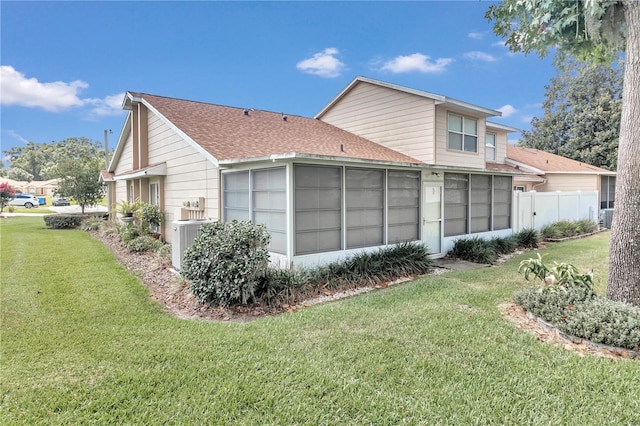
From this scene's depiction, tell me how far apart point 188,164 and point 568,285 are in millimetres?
9714

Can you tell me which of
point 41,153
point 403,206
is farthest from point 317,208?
point 41,153

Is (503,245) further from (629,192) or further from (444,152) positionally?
(629,192)

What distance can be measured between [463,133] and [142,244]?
11729mm

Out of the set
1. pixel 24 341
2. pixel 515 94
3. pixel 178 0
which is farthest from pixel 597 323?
pixel 515 94

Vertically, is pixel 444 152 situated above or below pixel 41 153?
below

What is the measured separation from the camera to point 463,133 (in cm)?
1245

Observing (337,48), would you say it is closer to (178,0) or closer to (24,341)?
(178,0)

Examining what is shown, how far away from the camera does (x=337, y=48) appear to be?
799 inches

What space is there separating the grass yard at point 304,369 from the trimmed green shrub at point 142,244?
4815mm

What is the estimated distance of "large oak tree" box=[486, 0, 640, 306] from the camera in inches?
192

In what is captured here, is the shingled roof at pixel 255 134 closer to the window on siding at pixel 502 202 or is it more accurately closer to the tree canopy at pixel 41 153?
the window on siding at pixel 502 202

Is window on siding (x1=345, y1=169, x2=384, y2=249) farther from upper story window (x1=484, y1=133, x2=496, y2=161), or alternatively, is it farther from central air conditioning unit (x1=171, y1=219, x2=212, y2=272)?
upper story window (x1=484, y1=133, x2=496, y2=161)

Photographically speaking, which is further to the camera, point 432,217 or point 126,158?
point 126,158

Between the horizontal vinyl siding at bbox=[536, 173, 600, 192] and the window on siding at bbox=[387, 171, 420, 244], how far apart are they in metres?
15.5
